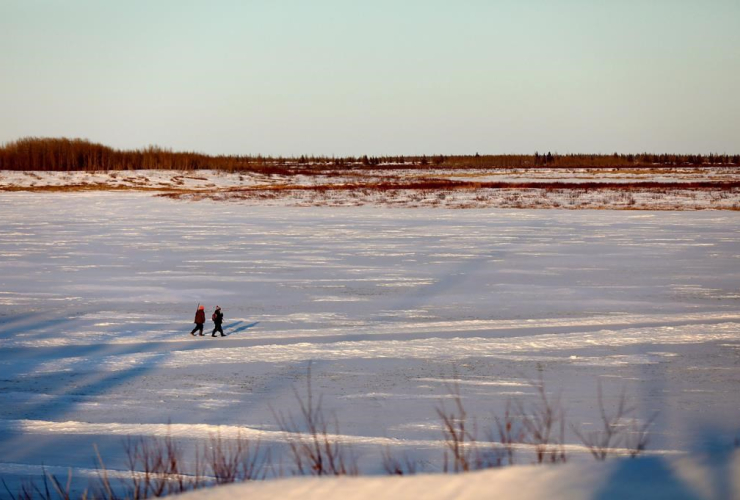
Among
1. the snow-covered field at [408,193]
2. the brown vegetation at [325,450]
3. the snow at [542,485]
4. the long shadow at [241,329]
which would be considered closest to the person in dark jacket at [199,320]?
the long shadow at [241,329]

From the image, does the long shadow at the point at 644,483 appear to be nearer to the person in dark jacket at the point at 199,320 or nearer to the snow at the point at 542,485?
the snow at the point at 542,485

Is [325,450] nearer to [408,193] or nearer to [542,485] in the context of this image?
[542,485]

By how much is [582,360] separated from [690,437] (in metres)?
2.25

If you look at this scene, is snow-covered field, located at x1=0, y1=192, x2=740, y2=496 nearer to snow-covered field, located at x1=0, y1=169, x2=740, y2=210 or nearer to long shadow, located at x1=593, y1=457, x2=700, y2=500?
long shadow, located at x1=593, y1=457, x2=700, y2=500

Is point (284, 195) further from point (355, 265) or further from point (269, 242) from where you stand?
point (355, 265)

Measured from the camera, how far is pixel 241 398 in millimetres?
6957

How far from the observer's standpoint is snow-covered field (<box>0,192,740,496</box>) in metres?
6.31

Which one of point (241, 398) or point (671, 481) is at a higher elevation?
point (671, 481)

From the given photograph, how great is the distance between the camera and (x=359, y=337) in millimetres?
9227

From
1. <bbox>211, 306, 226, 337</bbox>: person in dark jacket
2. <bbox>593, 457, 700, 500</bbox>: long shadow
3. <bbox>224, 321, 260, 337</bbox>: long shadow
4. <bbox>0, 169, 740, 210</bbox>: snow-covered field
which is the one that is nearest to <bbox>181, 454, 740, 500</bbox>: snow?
<bbox>593, 457, 700, 500</bbox>: long shadow

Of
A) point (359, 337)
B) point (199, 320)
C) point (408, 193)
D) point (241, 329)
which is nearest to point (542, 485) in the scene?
point (359, 337)

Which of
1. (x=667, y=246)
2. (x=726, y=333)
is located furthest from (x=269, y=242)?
(x=726, y=333)

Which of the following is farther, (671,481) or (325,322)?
(325,322)

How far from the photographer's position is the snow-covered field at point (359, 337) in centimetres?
631
